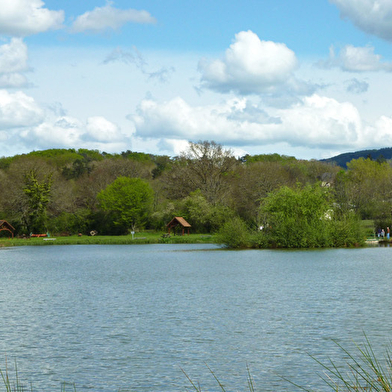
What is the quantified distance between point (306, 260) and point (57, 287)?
65.2 feet

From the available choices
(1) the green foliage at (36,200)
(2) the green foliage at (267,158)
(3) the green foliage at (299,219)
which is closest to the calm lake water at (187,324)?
(3) the green foliage at (299,219)

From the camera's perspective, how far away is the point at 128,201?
91062 mm

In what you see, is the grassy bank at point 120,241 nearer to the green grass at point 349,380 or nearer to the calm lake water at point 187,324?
the calm lake water at point 187,324

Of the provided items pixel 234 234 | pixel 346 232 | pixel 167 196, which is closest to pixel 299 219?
pixel 346 232

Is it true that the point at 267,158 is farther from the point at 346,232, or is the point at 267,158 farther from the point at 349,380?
the point at 349,380

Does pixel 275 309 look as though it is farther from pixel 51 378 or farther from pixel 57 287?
pixel 57 287

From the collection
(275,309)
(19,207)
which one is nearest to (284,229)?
(275,309)

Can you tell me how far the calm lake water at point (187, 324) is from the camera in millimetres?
13273

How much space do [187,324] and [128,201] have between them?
72809mm

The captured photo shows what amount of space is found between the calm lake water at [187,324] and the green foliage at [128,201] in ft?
178

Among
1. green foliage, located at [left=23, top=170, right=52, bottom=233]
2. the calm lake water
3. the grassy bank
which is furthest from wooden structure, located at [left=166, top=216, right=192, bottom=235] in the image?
the calm lake water

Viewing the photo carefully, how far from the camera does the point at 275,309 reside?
71.5 ft

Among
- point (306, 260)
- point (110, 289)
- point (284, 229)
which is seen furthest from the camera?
point (284, 229)

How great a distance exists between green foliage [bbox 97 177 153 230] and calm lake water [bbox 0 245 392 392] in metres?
54.3
